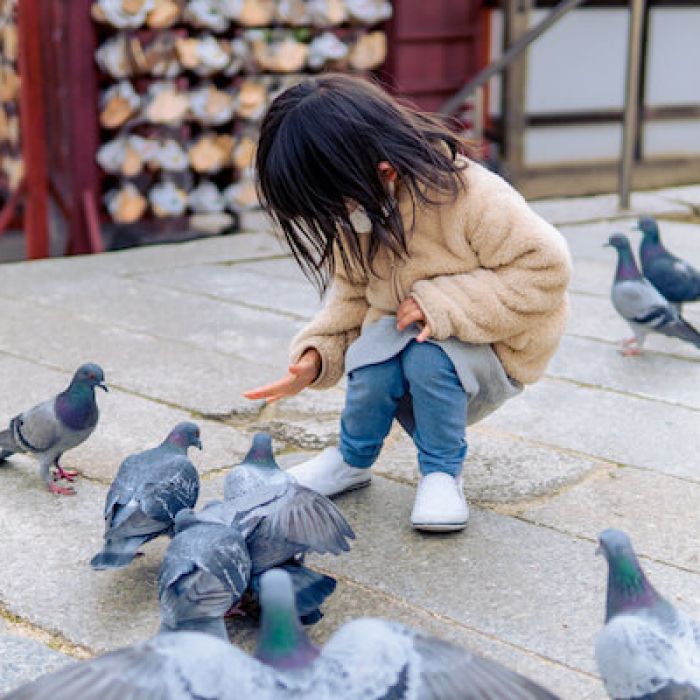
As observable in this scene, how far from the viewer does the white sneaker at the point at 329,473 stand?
9.54ft

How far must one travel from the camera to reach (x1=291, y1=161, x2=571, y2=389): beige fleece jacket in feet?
9.05

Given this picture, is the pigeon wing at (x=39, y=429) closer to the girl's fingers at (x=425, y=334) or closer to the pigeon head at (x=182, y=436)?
the pigeon head at (x=182, y=436)

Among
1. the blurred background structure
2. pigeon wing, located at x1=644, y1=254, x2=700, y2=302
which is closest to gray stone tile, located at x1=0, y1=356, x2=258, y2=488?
pigeon wing, located at x1=644, y1=254, x2=700, y2=302

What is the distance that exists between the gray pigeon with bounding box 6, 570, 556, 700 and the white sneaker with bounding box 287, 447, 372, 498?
4.02 feet

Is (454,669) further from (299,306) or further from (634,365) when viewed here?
(299,306)

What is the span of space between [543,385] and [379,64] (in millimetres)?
3418

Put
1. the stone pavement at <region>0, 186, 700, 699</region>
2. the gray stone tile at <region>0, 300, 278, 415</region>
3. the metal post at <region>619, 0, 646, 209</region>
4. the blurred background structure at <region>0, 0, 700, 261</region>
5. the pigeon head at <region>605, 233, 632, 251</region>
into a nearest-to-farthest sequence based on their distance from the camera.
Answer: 1. the stone pavement at <region>0, 186, 700, 699</region>
2. the gray stone tile at <region>0, 300, 278, 415</region>
3. the pigeon head at <region>605, 233, 632, 251</region>
4. the blurred background structure at <region>0, 0, 700, 261</region>
5. the metal post at <region>619, 0, 646, 209</region>

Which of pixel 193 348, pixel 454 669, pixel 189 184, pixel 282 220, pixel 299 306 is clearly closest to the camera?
pixel 454 669

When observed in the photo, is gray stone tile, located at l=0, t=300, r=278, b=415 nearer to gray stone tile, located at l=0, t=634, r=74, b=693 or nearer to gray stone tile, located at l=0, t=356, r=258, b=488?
gray stone tile, located at l=0, t=356, r=258, b=488

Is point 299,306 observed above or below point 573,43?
below

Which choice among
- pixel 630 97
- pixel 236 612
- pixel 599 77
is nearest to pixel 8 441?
pixel 236 612

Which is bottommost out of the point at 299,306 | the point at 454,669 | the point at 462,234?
the point at 299,306

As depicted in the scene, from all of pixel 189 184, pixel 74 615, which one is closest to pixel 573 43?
pixel 189 184

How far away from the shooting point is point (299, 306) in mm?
4965
